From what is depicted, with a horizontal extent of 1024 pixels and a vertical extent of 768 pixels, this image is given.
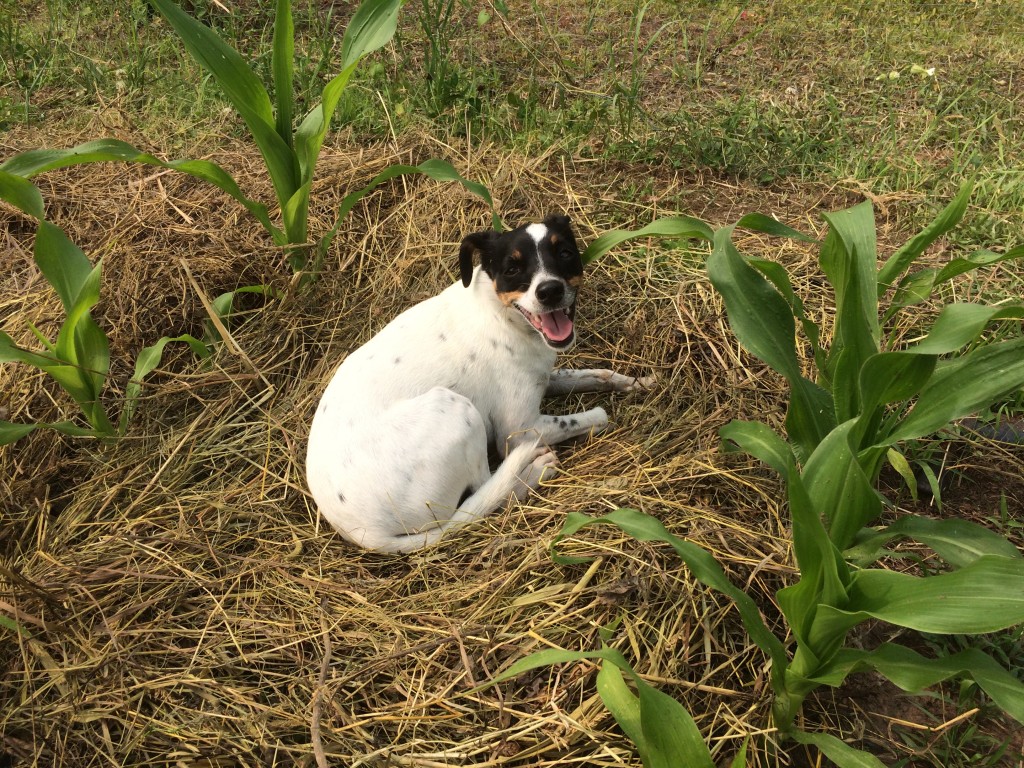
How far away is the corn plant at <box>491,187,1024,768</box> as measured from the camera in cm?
188

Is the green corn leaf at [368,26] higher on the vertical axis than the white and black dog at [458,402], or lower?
higher

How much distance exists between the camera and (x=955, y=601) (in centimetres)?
183

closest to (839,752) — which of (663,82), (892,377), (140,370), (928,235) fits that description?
(892,377)

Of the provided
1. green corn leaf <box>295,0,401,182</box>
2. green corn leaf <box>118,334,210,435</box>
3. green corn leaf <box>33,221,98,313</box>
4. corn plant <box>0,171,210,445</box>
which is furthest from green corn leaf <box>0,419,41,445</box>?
green corn leaf <box>295,0,401,182</box>

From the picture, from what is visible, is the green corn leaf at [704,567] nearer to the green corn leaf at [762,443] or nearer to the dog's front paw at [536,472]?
the green corn leaf at [762,443]

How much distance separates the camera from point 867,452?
7.66 feet

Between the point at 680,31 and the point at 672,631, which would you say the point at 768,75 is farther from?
the point at 672,631

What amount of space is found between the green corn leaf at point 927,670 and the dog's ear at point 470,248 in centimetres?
203

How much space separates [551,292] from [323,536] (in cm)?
134

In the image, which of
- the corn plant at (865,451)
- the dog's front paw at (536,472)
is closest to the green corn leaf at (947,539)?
the corn plant at (865,451)

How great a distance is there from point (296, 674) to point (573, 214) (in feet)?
8.96

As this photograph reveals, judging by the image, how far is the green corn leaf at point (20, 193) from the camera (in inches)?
116

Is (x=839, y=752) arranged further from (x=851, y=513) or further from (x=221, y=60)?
Answer: (x=221, y=60)

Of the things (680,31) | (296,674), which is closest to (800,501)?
(296,674)
